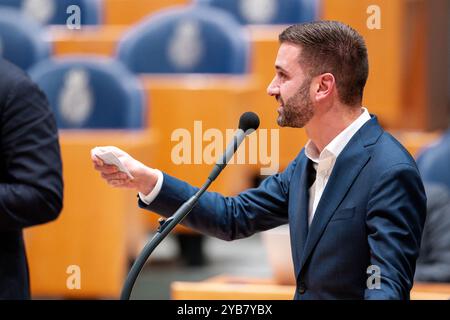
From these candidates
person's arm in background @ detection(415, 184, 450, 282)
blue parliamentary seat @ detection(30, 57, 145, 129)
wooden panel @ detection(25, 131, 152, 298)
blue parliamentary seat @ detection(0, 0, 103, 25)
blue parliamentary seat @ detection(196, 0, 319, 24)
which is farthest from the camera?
blue parliamentary seat @ detection(0, 0, 103, 25)

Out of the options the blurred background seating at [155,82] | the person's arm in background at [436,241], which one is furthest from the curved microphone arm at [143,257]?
the person's arm in background at [436,241]

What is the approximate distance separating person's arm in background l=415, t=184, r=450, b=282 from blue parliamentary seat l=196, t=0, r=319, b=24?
75cm

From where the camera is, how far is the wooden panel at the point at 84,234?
1.53m

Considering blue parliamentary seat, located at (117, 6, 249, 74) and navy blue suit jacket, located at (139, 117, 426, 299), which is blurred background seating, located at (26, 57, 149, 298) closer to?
blue parliamentary seat, located at (117, 6, 249, 74)

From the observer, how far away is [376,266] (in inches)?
25.7

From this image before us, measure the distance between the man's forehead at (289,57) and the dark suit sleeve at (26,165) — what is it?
276 mm

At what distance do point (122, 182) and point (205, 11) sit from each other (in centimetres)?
129

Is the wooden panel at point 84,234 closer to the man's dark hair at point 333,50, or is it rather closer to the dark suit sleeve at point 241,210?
the dark suit sleeve at point 241,210

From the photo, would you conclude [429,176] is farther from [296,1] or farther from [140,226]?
[296,1]

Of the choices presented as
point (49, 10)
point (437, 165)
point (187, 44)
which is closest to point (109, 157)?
point (437, 165)

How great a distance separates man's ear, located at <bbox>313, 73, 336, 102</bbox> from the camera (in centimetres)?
70

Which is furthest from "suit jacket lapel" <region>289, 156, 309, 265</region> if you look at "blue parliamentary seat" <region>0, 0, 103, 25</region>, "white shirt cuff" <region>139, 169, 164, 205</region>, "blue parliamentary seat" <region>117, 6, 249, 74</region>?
"blue parliamentary seat" <region>0, 0, 103, 25</region>

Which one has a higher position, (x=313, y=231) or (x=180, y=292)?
(x=313, y=231)
